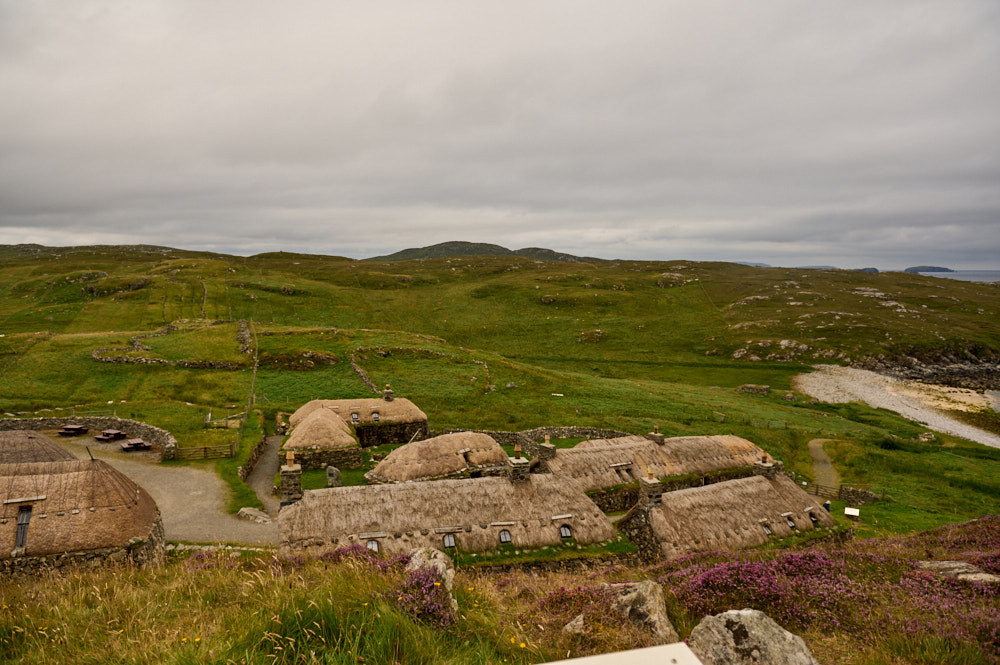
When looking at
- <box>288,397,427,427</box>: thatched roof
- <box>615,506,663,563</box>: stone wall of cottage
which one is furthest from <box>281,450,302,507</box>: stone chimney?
<box>288,397,427,427</box>: thatched roof

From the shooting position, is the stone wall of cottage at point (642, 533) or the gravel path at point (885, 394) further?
the gravel path at point (885, 394)

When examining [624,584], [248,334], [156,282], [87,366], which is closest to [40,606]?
[624,584]

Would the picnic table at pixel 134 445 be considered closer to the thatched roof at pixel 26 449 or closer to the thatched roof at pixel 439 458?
the thatched roof at pixel 26 449

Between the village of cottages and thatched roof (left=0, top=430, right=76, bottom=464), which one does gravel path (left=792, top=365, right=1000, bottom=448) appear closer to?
the village of cottages

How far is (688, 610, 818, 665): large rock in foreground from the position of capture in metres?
6.82

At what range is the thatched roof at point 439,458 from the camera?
32562 mm

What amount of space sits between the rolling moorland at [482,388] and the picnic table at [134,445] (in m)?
3.09

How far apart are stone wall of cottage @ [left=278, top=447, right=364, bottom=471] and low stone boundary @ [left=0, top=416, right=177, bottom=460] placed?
1344 cm

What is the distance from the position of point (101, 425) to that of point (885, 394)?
125 metres

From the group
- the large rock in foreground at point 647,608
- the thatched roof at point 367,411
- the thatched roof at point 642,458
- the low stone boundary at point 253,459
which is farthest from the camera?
the thatched roof at point 367,411

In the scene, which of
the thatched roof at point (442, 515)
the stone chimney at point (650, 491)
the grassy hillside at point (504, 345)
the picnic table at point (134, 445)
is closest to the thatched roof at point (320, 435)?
the grassy hillside at point (504, 345)

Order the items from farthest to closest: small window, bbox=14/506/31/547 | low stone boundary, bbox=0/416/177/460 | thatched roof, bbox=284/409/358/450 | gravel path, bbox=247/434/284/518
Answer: low stone boundary, bbox=0/416/177/460 → thatched roof, bbox=284/409/358/450 → gravel path, bbox=247/434/284/518 → small window, bbox=14/506/31/547

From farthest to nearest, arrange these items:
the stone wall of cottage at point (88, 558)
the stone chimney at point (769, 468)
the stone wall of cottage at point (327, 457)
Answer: the stone wall of cottage at point (327, 457) < the stone chimney at point (769, 468) < the stone wall of cottage at point (88, 558)

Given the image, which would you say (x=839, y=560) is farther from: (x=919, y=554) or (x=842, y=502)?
(x=842, y=502)
